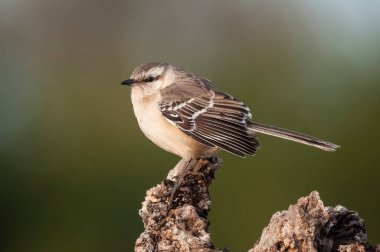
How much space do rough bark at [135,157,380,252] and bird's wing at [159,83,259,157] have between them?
944 millimetres

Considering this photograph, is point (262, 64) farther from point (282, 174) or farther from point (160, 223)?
point (160, 223)

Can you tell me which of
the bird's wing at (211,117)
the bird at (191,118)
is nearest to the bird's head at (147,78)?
the bird at (191,118)

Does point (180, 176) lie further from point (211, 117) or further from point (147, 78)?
point (147, 78)

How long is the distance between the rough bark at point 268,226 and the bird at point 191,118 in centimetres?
82

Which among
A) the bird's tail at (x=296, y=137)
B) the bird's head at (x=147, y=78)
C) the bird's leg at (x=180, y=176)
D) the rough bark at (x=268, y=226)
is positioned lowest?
the rough bark at (x=268, y=226)

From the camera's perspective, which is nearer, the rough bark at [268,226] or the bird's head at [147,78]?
the rough bark at [268,226]

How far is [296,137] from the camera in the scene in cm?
740

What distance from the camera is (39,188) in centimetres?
1030

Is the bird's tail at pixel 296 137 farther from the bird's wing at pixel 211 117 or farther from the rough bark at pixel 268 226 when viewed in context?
the rough bark at pixel 268 226

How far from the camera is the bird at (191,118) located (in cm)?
739

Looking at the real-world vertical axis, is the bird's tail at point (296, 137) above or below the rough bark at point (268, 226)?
above

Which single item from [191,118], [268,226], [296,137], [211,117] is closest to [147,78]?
[191,118]

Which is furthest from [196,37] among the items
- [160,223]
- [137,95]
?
[160,223]

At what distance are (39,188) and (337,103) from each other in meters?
3.63
